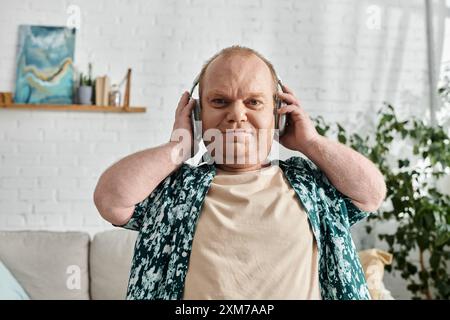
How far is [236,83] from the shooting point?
2.77 feet

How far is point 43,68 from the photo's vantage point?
3352mm

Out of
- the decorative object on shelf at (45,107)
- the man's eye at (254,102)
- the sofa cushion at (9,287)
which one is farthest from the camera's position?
the decorative object on shelf at (45,107)

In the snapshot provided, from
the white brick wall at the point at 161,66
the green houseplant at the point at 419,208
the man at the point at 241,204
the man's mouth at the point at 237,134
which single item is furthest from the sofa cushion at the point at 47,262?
the man's mouth at the point at 237,134

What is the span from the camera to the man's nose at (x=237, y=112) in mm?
827

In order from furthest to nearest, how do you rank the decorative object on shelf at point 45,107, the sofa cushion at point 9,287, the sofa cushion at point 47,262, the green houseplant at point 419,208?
1. the decorative object on shelf at point 45,107
2. the green houseplant at point 419,208
3. the sofa cushion at point 47,262
4. the sofa cushion at point 9,287

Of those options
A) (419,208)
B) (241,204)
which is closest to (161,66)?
(419,208)

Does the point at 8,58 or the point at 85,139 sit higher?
the point at 8,58

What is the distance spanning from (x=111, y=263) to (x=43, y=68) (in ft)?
4.00

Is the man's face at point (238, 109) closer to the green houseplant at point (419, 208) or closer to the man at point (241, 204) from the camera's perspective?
the man at point (241, 204)

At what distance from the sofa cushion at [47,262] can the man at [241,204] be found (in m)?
2.05
